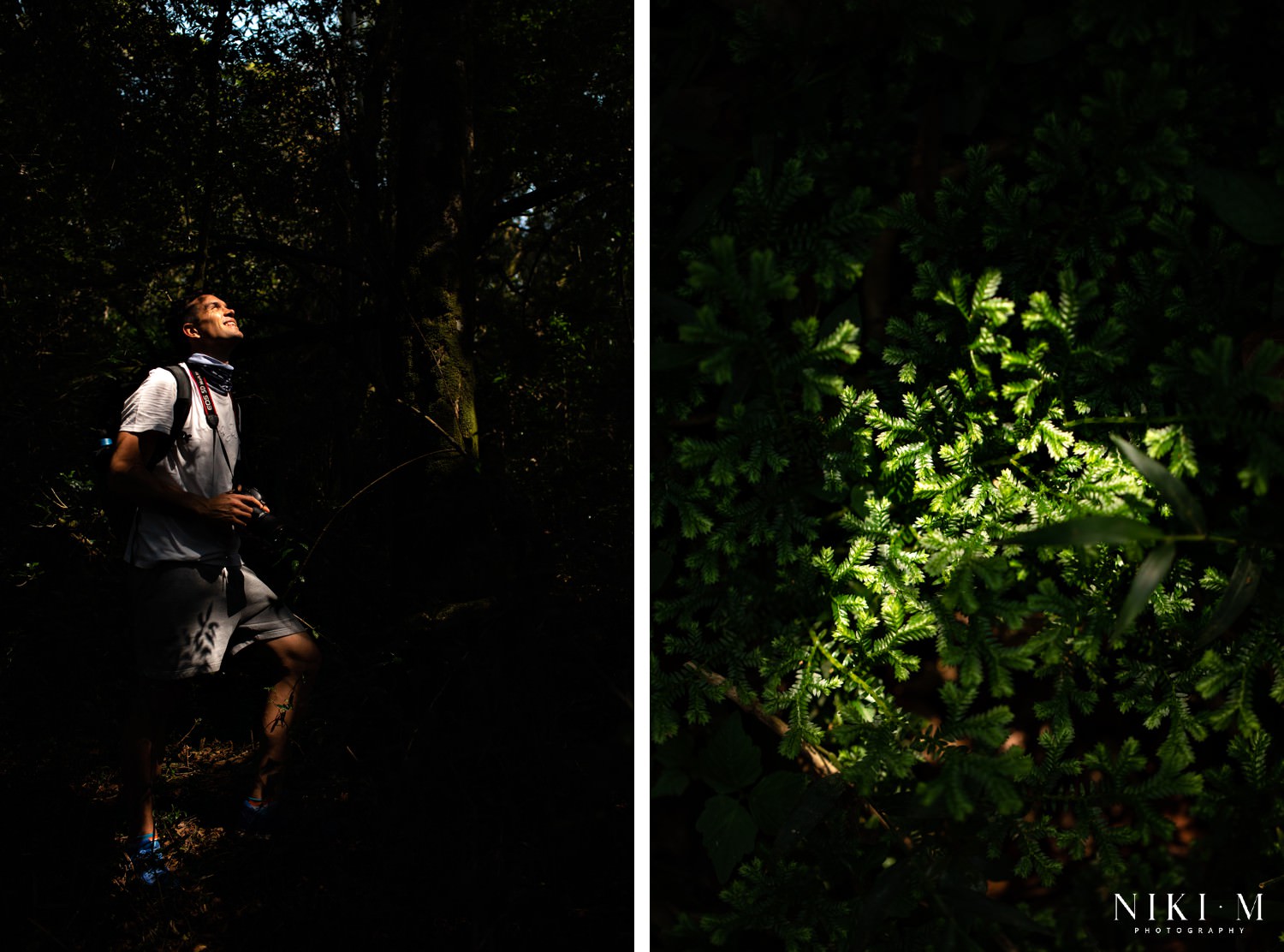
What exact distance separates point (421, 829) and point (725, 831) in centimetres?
90

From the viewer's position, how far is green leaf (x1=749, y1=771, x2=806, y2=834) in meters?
0.86

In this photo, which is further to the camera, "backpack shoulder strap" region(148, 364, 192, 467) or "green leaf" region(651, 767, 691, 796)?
"backpack shoulder strap" region(148, 364, 192, 467)

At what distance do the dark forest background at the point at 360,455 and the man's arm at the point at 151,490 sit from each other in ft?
0.45

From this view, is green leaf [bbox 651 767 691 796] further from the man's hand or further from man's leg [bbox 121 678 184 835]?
man's leg [bbox 121 678 184 835]

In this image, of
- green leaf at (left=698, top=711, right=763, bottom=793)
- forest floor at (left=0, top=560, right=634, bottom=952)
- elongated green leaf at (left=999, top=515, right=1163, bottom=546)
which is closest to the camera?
Result: elongated green leaf at (left=999, top=515, right=1163, bottom=546)

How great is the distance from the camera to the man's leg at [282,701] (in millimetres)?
1784

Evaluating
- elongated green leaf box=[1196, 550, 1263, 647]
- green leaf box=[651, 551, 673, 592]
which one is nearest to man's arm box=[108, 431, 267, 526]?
green leaf box=[651, 551, 673, 592]

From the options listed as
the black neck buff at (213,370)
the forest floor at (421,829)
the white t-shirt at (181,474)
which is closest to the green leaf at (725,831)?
the forest floor at (421,829)

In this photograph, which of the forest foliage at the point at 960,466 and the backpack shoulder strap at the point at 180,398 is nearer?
the forest foliage at the point at 960,466

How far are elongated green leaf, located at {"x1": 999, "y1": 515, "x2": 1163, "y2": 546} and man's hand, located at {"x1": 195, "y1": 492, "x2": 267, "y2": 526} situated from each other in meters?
1.68

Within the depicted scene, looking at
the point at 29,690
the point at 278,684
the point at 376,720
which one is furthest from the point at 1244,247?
the point at 29,690

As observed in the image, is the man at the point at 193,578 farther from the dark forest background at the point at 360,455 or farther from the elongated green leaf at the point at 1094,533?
the elongated green leaf at the point at 1094,533

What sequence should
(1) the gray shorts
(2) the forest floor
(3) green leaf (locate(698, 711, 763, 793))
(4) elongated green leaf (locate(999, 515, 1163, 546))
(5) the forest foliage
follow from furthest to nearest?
(1) the gray shorts
(2) the forest floor
(3) green leaf (locate(698, 711, 763, 793))
(5) the forest foliage
(4) elongated green leaf (locate(999, 515, 1163, 546))

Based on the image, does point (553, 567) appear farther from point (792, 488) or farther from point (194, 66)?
point (194, 66)
